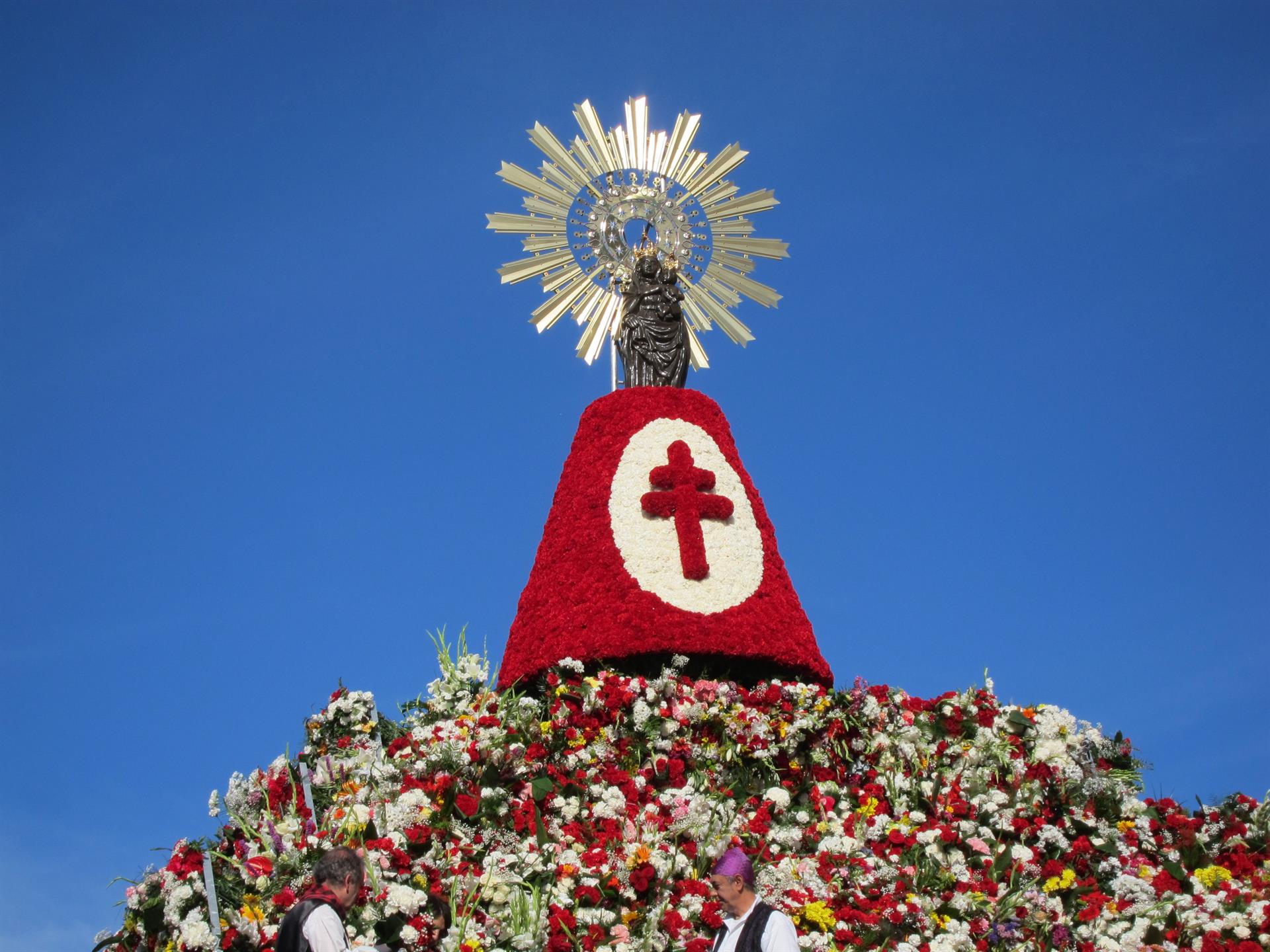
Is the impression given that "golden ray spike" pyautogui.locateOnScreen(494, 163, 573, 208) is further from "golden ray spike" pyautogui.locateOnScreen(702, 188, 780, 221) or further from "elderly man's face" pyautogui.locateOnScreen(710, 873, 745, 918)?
"elderly man's face" pyautogui.locateOnScreen(710, 873, 745, 918)

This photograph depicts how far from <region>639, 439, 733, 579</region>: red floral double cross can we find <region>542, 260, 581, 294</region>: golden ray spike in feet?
8.87

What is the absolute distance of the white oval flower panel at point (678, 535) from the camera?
38.5 feet

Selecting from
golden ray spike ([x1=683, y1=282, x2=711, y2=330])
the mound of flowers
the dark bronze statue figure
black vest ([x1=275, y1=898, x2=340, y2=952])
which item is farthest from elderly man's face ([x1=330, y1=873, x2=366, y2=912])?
golden ray spike ([x1=683, y1=282, x2=711, y2=330])

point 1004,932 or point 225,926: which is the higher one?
point 225,926

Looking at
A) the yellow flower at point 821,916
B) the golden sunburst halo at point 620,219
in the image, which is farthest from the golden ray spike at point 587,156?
the yellow flower at point 821,916

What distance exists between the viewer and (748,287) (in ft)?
48.2

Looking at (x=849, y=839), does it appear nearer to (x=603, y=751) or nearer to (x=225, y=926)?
(x=603, y=751)

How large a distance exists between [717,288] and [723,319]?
350 millimetres

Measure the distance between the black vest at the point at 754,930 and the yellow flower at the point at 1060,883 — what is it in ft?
12.8

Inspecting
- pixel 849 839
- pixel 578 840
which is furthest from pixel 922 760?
pixel 578 840

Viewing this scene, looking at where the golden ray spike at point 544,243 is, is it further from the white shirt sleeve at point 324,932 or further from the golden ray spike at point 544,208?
the white shirt sleeve at point 324,932

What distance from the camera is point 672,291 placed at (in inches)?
537

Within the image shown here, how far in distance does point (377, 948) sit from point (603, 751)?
4340mm

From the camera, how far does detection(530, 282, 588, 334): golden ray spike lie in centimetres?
1398
